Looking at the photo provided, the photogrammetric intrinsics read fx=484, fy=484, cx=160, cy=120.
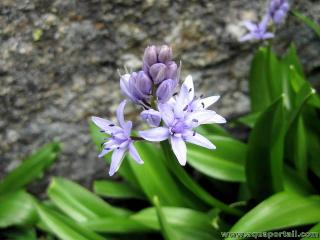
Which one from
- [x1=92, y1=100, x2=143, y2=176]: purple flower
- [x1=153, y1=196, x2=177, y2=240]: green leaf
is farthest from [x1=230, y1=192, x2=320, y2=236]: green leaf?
[x1=92, y1=100, x2=143, y2=176]: purple flower

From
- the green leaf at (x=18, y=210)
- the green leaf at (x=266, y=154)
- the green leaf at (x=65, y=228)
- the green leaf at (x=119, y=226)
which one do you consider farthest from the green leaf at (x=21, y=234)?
the green leaf at (x=266, y=154)

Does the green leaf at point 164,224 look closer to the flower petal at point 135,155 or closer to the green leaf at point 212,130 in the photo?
the flower petal at point 135,155

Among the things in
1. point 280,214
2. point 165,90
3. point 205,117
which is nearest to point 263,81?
point 280,214

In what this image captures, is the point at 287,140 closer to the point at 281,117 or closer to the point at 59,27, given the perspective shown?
the point at 281,117

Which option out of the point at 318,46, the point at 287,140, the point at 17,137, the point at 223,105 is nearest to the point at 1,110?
the point at 17,137

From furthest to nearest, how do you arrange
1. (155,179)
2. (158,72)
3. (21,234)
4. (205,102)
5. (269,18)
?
(21,234), (269,18), (155,179), (205,102), (158,72)

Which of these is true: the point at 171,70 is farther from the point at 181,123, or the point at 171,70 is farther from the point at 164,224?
the point at 164,224

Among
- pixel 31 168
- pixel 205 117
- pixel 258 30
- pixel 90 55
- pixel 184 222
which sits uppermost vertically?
pixel 205 117
